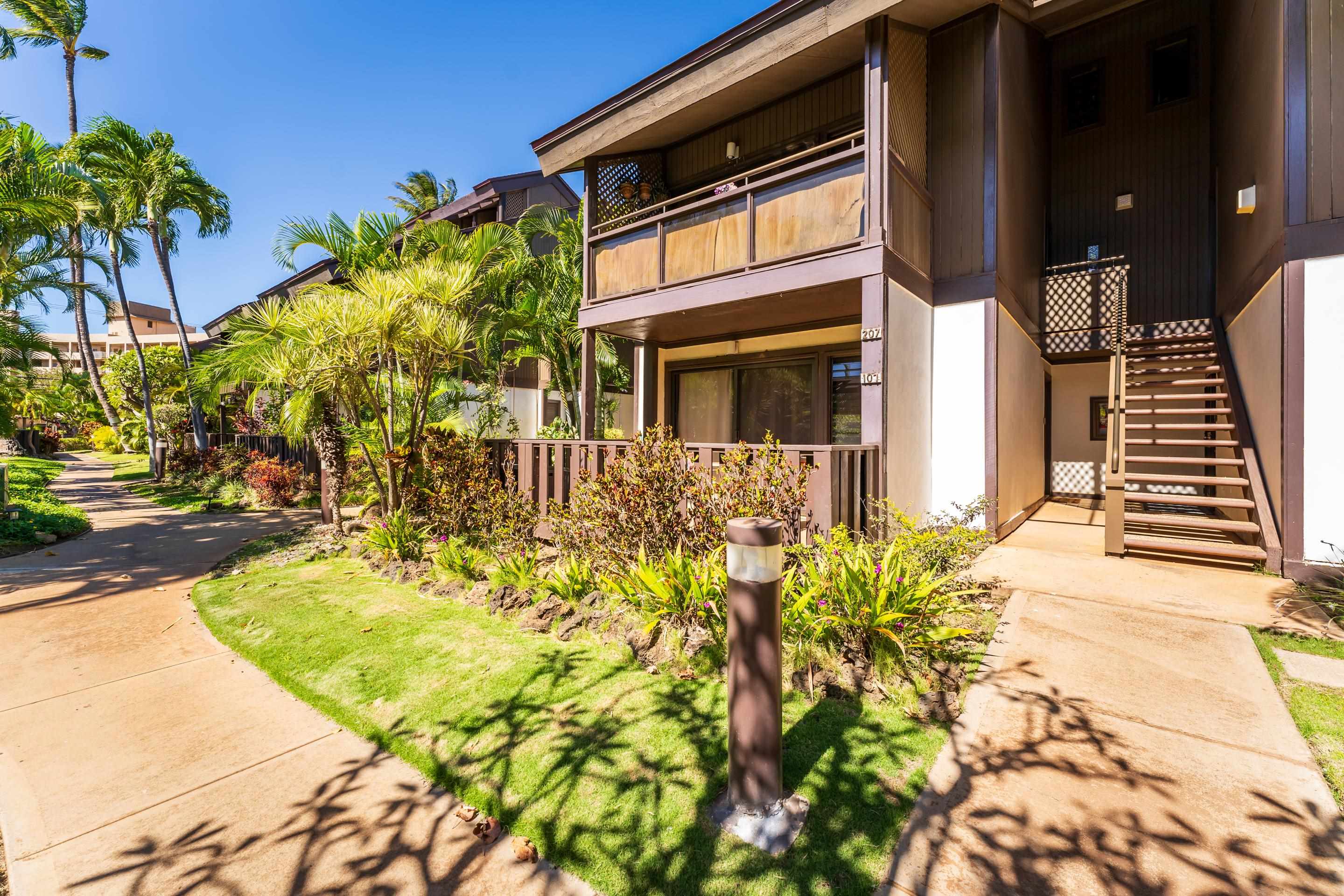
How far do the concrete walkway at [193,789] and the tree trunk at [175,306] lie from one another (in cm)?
1234

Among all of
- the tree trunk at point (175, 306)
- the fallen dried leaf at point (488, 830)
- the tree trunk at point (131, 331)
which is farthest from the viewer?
the tree trunk at point (131, 331)

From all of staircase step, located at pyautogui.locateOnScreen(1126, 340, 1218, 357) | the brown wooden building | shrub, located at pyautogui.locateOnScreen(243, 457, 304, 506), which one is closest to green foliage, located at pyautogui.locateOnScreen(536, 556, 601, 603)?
the brown wooden building

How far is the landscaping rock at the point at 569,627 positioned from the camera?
13.9 ft

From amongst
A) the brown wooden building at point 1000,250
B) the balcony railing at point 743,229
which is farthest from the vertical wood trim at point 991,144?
the balcony railing at point 743,229

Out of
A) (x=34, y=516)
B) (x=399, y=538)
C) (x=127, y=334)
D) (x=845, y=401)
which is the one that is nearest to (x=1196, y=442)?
(x=845, y=401)

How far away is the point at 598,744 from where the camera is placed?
2838 millimetres

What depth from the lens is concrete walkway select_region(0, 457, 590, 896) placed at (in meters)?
2.09

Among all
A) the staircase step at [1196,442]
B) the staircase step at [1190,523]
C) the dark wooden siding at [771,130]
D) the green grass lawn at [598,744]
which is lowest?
the green grass lawn at [598,744]

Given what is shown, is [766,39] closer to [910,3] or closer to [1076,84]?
[910,3]

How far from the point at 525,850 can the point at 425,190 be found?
1276 inches

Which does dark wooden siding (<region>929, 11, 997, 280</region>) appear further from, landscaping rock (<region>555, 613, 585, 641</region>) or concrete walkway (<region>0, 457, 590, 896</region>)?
concrete walkway (<region>0, 457, 590, 896</region>)

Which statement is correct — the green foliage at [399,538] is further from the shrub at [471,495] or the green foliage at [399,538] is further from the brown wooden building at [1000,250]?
the brown wooden building at [1000,250]

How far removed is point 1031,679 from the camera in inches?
136

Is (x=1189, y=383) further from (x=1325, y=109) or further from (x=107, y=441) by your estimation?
(x=107, y=441)
